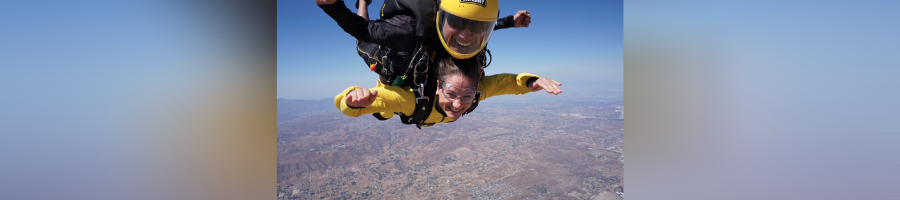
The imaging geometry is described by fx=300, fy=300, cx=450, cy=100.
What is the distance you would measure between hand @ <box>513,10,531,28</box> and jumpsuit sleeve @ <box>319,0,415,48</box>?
83 centimetres

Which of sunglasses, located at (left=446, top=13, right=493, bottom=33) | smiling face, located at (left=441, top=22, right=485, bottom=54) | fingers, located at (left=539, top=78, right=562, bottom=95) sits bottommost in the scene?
fingers, located at (left=539, top=78, right=562, bottom=95)

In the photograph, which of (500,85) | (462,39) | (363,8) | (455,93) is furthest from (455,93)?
(363,8)

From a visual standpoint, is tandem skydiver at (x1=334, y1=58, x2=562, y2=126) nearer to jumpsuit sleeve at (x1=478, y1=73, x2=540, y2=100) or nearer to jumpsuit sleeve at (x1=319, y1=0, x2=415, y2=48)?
jumpsuit sleeve at (x1=478, y1=73, x2=540, y2=100)

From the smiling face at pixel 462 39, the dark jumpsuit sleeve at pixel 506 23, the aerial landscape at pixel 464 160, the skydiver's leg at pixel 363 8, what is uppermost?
the skydiver's leg at pixel 363 8

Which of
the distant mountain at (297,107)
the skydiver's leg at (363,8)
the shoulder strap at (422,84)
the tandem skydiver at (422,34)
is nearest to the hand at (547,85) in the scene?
the tandem skydiver at (422,34)

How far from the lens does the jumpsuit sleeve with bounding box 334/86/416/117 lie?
182cm

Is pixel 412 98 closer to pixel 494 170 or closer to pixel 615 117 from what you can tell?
pixel 494 170

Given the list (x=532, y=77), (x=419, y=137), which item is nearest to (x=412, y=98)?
(x=532, y=77)

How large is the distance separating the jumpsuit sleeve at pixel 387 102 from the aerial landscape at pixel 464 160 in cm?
2650

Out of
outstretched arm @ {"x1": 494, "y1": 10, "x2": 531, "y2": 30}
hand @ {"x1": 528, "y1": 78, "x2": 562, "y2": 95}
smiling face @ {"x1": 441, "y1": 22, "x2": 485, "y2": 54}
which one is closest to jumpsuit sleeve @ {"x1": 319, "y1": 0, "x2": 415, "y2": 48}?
smiling face @ {"x1": 441, "y1": 22, "x2": 485, "y2": 54}

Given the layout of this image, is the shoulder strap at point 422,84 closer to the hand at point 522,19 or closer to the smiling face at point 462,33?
the smiling face at point 462,33

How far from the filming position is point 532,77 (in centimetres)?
233

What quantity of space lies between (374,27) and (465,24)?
567mm

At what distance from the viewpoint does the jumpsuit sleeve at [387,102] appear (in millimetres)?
1825
